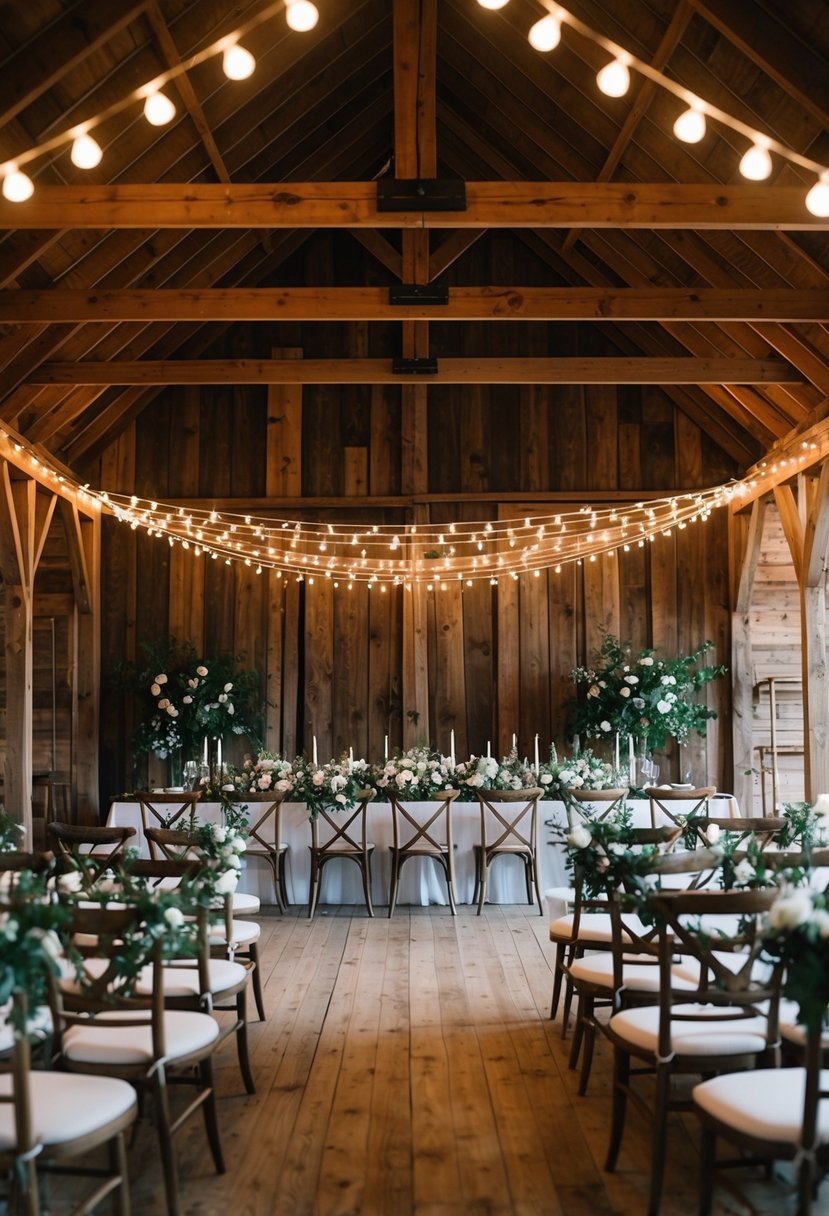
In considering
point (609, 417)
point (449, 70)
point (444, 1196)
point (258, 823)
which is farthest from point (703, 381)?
point (444, 1196)

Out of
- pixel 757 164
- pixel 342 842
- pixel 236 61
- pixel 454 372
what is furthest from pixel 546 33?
pixel 342 842

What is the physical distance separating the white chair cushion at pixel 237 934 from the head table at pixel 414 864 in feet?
10.2

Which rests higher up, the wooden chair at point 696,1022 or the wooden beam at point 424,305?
the wooden beam at point 424,305

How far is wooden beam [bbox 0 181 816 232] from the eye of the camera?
5.65 meters

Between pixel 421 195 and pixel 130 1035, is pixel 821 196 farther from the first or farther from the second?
pixel 130 1035

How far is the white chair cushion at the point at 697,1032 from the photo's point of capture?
129 inches

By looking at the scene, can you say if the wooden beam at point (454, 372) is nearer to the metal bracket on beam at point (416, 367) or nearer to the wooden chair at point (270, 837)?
the metal bracket on beam at point (416, 367)

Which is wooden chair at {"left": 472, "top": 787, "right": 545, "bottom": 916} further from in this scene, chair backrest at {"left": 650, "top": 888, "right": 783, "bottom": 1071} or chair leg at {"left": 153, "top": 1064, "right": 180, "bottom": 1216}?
chair leg at {"left": 153, "top": 1064, "right": 180, "bottom": 1216}

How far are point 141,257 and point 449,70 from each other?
317 centimetres

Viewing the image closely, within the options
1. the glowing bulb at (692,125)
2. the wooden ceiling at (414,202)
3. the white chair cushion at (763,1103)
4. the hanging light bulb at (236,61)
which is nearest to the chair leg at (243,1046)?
the white chair cushion at (763,1103)

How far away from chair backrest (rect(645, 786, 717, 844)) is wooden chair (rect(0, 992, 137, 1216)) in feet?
15.2

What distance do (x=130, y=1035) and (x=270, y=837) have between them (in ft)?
15.2

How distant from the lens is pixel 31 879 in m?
3.36

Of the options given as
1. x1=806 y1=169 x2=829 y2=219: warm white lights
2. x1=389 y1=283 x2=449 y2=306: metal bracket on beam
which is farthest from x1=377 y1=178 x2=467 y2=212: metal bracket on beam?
x1=806 y1=169 x2=829 y2=219: warm white lights
